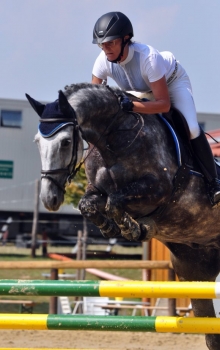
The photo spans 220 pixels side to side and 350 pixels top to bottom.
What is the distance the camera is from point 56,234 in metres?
24.9

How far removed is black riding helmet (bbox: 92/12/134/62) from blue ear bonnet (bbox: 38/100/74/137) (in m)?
0.62

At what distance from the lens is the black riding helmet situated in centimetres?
489

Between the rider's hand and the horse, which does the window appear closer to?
the horse

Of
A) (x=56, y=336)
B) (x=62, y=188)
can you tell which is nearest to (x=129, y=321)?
(x=62, y=188)

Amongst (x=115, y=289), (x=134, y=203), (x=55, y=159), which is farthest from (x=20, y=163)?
(x=115, y=289)

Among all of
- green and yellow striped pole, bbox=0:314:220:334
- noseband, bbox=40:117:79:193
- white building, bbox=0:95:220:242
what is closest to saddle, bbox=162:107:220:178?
noseband, bbox=40:117:79:193

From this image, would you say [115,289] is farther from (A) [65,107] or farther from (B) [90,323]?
(A) [65,107]

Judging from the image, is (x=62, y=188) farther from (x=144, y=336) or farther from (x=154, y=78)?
(x=144, y=336)

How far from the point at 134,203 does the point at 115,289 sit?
0.95m

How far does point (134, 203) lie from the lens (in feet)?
15.9

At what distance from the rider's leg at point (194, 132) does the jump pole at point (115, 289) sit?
4.58ft

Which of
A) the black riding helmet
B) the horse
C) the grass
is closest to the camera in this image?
the horse

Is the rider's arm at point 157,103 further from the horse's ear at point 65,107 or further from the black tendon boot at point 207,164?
the horse's ear at point 65,107

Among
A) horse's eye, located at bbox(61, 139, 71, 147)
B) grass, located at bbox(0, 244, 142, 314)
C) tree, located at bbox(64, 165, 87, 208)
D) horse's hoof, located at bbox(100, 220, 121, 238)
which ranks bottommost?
grass, located at bbox(0, 244, 142, 314)
